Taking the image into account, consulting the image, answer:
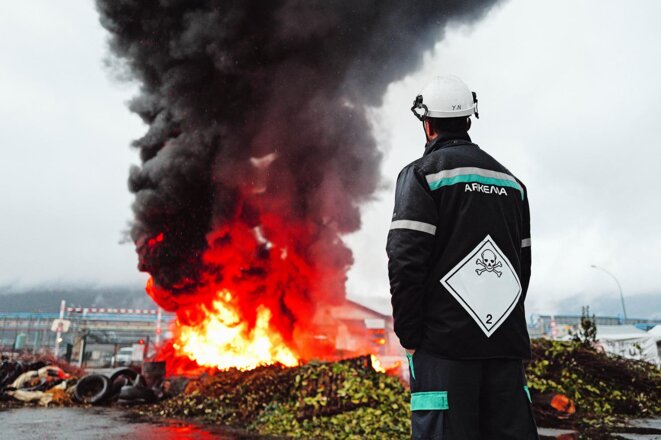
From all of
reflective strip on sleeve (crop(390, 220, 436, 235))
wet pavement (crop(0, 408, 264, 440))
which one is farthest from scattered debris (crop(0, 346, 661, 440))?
reflective strip on sleeve (crop(390, 220, 436, 235))

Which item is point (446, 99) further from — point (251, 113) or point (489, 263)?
point (251, 113)

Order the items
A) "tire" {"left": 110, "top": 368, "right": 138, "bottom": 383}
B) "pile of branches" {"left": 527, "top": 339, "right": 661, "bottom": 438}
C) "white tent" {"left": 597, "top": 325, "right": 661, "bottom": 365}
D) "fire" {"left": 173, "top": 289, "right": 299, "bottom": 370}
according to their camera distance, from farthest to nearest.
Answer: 1. "white tent" {"left": 597, "top": 325, "right": 661, "bottom": 365}
2. "fire" {"left": 173, "top": 289, "right": 299, "bottom": 370}
3. "tire" {"left": 110, "top": 368, "right": 138, "bottom": 383}
4. "pile of branches" {"left": 527, "top": 339, "right": 661, "bottom": 438}

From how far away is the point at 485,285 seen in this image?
7.29 feet

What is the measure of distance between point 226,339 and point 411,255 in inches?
557

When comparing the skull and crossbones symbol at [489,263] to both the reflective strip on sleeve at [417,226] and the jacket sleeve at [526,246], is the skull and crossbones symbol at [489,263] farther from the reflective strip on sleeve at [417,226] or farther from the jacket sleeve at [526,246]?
the jacket sleeve at [526,246]

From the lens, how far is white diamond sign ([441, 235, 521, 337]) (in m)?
2.17

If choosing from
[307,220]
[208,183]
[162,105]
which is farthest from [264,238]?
[162,105]

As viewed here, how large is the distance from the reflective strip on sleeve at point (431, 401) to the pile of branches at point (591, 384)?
6048mm

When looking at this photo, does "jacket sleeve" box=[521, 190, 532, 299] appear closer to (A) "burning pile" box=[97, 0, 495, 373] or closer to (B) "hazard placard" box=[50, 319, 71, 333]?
(A) "burning pile" box=[97, 0, 495, 373]

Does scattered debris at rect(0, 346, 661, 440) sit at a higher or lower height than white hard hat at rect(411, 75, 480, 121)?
lower

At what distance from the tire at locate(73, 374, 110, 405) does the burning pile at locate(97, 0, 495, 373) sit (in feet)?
10.3

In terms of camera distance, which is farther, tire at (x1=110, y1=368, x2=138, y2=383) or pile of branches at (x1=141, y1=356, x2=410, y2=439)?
tire at (x1=110, y1=368, x2=138, y2=383)

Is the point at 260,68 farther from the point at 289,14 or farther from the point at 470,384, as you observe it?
the point at 470,384

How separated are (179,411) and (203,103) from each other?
11.1m
